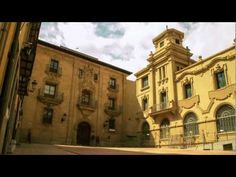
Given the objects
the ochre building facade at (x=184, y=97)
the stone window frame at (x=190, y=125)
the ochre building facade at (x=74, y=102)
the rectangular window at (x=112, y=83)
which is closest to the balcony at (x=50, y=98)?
the ochre building facade at (x=74, y=102)

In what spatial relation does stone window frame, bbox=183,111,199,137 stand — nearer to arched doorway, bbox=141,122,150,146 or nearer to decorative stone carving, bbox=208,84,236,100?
decorative stone carving, bbox=208,84,236,100

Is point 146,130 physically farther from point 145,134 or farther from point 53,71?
point 53,71

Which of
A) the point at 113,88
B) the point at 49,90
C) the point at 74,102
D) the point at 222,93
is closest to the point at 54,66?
the point at 49,90

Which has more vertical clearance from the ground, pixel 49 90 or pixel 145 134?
pixel 49 90

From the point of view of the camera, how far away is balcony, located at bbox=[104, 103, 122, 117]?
2680 cm

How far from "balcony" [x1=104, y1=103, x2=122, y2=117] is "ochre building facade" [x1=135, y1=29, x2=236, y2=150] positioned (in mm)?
2981

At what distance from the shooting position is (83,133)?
80.6ft

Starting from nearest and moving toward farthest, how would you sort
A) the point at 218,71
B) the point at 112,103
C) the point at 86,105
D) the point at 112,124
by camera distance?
1. the point at 218,71
2. the point at 86,105
3. the point at 112,124
4. the point at 112,103

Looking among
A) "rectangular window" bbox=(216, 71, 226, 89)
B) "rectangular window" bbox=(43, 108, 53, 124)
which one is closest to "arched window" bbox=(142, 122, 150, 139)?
"rectangular window" bbox=(216, 71, 226, 89)

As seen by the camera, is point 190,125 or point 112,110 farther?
point 112,110

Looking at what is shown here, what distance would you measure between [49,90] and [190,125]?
14.6 meters
